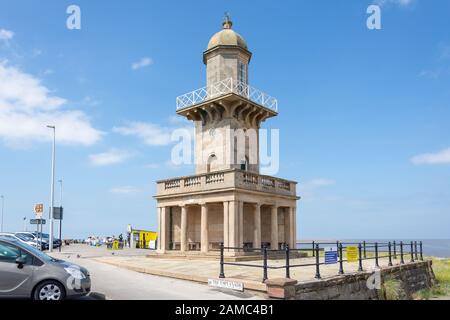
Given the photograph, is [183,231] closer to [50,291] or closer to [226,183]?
[226,183]

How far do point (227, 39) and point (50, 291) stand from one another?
65.4 feet

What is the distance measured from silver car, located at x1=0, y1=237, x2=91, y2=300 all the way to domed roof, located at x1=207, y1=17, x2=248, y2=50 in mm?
18855

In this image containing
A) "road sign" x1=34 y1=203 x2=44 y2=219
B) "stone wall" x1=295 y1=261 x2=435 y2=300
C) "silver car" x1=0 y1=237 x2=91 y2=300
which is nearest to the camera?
"silver car" x1=0 y1=237 x2=91 y2=300

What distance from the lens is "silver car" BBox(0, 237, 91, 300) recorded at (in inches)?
354

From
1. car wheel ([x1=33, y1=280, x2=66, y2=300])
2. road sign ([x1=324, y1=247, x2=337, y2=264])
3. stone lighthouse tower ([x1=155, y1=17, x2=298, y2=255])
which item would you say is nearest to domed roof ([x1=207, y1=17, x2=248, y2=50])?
stone lighthouse tower ([x1=155, y1=17, x2=298, y2=255])

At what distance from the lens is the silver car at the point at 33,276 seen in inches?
354

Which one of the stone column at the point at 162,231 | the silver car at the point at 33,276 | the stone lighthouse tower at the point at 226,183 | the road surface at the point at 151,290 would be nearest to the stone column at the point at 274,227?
the stone lighthouse tower at the point at 226,183

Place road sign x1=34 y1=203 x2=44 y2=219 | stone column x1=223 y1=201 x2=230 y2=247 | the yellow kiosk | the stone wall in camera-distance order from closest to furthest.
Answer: the stone wall
stone column x1=223 y1=201 x2=230 y2=247
road sign x1=34 y1=203 x2=44 y2=219
the yellow kiosk

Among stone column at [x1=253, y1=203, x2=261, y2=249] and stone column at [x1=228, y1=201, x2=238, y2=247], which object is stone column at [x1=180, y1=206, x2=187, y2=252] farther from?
stone column at [x1=253, y1=203, x2=261, y2=249]

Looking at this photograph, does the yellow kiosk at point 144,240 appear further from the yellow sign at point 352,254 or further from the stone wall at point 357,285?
the yellow sign at point 352,254

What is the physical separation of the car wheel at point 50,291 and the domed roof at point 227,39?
1921 cm

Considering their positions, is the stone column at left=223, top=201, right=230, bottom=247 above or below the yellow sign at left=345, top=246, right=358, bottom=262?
above

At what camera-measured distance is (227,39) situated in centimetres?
2573
